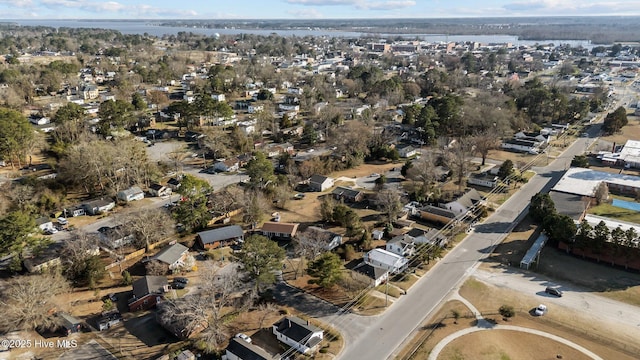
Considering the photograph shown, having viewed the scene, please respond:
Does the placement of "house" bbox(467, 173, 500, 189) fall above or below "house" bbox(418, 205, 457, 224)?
above

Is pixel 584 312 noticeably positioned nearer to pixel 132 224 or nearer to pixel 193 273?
pixel 193 273

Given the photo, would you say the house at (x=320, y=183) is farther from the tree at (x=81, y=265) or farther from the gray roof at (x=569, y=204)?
the tree at (x=81, y=265)

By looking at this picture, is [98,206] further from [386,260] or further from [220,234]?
[386,260]

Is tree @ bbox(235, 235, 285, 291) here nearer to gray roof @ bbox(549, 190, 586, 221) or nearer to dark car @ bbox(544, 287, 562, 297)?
dark car @ bbox(544, 287, 562, 297)

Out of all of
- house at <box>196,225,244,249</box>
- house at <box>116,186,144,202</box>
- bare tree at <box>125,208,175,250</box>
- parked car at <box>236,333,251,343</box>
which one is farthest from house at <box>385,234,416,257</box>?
house at <box>116,186,144,202</box>

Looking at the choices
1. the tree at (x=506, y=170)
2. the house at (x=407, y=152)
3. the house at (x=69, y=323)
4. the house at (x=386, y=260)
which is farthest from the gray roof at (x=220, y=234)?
the tree at (x=506, y=170)

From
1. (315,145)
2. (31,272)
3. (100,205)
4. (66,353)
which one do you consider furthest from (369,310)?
(315,145)
